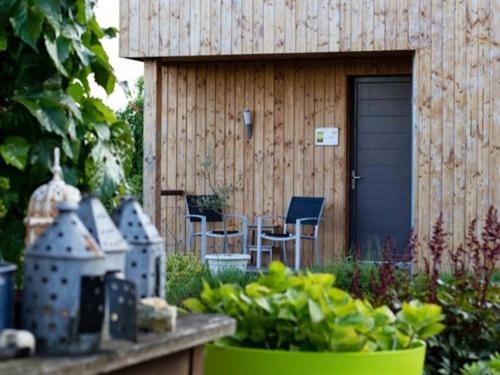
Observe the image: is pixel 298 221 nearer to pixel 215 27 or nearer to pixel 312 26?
pixel 312 26

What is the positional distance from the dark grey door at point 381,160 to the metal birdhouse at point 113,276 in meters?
10.9

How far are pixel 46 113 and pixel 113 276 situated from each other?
44.3 inches

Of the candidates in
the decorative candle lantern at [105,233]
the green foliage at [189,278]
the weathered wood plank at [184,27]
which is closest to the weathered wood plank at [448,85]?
the green foliage at [189,278]

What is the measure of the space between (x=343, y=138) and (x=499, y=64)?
98.6 inches

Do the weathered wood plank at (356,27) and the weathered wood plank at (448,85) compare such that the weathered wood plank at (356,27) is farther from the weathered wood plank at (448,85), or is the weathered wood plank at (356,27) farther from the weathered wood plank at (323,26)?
the weathered wood plank at (448,85)

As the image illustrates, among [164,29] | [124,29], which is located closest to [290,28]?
[164,29]

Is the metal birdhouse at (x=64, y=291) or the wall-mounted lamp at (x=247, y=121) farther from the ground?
the wall-mounted lamp at (x=247, y=121)

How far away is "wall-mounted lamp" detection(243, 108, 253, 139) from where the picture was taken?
12.9 m

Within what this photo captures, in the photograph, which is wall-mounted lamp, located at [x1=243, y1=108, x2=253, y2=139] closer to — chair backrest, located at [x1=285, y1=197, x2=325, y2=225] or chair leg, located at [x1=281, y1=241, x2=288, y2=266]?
chair backrest, located at [x1=285, y1=197, x2=325, y2=225]

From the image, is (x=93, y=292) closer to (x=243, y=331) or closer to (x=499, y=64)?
(x=243, y=331)

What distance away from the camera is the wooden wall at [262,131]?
12.7 meters

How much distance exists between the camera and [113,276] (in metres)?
1.82

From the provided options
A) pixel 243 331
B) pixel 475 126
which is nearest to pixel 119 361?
pixel 243 331

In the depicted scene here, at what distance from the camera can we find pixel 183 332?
1973mm
